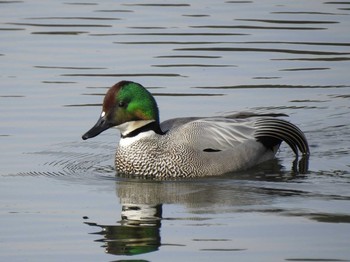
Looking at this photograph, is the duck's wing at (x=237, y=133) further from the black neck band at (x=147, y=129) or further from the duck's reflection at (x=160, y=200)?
the duck's reflection at (x=160, y=200)

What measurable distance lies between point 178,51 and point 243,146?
496cm

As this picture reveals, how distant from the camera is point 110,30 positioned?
733 inches

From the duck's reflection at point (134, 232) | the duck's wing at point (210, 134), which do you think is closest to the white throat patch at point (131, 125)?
the duck's wing at point (210, 134)

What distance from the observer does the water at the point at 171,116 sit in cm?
948

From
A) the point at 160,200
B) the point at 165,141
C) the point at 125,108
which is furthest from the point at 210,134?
the point at 160,200

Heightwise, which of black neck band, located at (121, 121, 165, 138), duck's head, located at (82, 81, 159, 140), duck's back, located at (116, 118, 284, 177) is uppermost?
duck's head, located at (82, 81, 159, 140)

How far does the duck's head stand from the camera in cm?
1215

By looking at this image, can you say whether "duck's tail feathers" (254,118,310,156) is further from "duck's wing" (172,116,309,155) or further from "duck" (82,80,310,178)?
"duck" (82,80,310,178)

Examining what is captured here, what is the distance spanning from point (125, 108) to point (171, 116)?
6.64 ft

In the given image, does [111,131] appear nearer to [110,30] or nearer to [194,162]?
[194,162]

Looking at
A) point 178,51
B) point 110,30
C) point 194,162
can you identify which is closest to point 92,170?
point 194,162

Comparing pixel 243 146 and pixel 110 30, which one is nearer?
pixel 243 146

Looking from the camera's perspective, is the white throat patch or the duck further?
the white throat patch

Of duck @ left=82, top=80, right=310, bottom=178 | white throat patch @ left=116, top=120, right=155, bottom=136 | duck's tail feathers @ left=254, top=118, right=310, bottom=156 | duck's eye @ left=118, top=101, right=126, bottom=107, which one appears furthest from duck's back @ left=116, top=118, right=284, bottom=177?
duck's eye @ left=118, top=101, right=126, bottom=107
